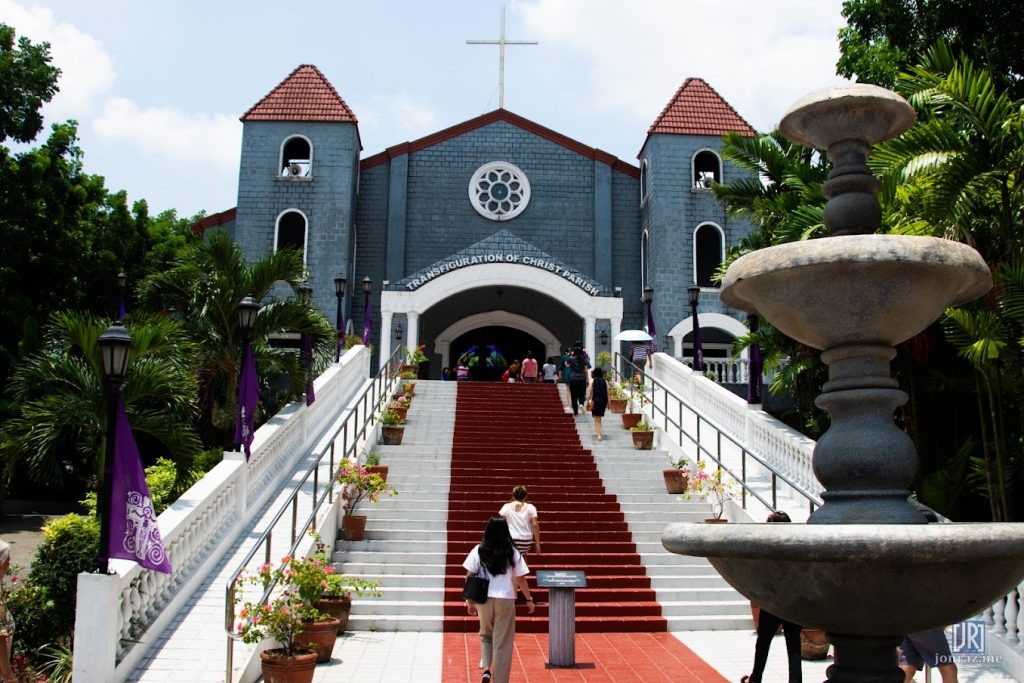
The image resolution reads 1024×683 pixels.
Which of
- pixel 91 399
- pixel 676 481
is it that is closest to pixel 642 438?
pixel 676 481

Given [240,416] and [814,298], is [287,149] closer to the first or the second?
[240,416]

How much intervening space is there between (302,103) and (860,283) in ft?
82.1

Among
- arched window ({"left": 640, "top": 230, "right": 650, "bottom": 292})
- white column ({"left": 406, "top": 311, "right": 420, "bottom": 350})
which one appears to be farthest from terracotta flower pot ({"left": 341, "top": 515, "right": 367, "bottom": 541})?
arched window ({"left": 640, "top": 230, "right": 650, "bottom": 292})

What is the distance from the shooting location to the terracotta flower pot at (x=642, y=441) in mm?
17062

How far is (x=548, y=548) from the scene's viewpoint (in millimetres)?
12438

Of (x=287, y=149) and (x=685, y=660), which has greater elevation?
(x=287, y=149)

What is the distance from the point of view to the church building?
1060 inches

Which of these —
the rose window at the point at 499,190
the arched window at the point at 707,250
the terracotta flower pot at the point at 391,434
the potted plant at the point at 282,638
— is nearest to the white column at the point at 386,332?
the rose window at the point at 499,190

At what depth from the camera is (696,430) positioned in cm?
1714

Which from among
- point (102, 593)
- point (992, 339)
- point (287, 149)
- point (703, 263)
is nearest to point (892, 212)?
point (992, 339)

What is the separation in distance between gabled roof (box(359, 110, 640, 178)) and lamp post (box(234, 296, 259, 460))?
16.7 metres

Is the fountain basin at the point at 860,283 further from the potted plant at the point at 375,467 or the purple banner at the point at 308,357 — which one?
the purple banner at the point at 308,357

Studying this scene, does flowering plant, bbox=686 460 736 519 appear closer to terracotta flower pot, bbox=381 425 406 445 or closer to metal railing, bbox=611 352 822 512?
metal railing, bbox=611 352 822 512

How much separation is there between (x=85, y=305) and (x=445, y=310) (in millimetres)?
9820
